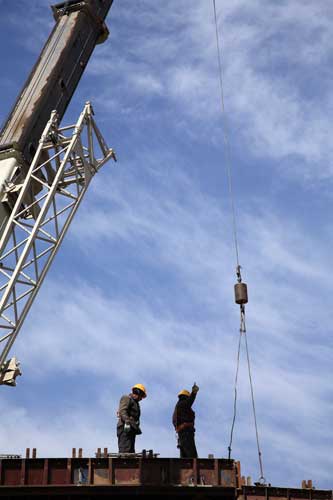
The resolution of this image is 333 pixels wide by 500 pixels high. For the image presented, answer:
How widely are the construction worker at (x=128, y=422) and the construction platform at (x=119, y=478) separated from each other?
25.4 inches

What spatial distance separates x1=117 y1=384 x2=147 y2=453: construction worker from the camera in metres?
16.8

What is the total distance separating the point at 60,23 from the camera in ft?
72.7

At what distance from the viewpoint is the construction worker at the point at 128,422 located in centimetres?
1678

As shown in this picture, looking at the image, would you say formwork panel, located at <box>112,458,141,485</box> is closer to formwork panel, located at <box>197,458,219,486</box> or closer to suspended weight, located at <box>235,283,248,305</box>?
formwork panel, located at <box>197,458,219,486</box>

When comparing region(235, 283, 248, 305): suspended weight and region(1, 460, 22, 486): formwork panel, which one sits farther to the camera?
region(235, 283, 248, 305): suspended weight

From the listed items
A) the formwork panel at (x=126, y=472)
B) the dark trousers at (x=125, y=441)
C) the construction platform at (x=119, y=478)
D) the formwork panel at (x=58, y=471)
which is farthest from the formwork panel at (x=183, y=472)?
the formwork panel at (x=58, y=471)

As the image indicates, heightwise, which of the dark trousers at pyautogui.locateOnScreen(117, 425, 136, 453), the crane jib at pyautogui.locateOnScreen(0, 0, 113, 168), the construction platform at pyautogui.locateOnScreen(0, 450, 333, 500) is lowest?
the construction platform at pyautogui.locateOnScreen(0, 450, 333, 500)

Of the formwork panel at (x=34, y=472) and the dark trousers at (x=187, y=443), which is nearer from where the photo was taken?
the formwork panel at (x=34, y=472)

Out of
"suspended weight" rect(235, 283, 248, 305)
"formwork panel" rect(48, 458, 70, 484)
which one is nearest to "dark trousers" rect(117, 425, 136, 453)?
"formwork panel" rect(48, 458, 70, 484)

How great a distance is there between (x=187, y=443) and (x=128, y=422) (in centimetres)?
155

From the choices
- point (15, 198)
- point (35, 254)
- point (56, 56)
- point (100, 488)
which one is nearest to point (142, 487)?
point (100, 488)

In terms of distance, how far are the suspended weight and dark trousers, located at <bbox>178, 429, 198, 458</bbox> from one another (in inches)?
140

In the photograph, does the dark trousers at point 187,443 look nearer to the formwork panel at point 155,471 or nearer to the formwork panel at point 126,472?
the formwork panel at point 155,471

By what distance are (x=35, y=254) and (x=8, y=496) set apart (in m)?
5.90
